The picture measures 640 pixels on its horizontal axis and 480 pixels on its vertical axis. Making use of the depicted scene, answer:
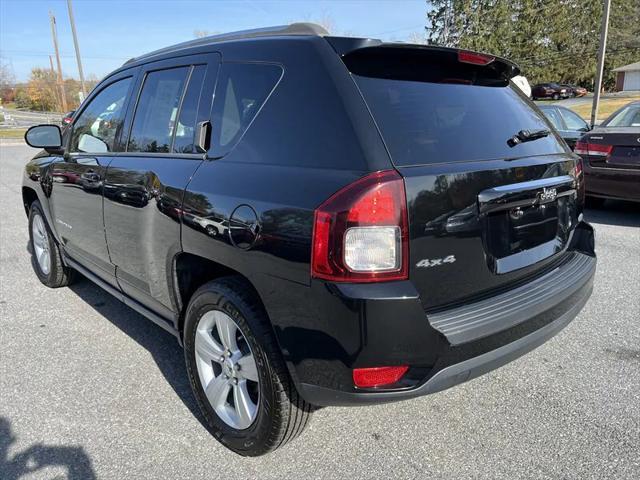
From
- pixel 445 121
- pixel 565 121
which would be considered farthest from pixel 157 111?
pixel 565 121

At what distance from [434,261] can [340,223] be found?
1.37 ft

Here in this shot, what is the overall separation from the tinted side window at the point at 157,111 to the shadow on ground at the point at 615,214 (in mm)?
6206

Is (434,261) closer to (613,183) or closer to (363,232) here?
(363,232)

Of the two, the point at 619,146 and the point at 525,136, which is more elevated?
the point at 525,136

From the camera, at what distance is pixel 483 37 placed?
4922 centimetres

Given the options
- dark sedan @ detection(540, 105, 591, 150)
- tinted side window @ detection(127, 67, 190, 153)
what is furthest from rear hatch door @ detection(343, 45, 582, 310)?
dark sedan @ detection(540, 105, 591, 150)

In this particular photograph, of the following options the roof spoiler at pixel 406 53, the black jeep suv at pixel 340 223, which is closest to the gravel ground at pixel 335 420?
the black jeep suv at pixel 340 223

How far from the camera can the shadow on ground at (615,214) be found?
22.7 ft

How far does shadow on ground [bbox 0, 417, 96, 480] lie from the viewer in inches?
89.5

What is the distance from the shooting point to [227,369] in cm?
242

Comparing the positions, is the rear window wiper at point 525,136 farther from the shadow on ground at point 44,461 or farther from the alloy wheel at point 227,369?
the shadow on ground at point 44,461

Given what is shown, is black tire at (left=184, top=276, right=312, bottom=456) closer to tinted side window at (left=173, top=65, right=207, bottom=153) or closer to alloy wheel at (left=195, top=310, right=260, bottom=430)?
alloy wheel at (left=195, top=310, right=260, bottom=430)

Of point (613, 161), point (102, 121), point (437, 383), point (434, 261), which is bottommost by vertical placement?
point (437, 383)

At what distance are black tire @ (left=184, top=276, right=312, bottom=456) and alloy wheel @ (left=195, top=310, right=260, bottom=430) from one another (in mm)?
59
